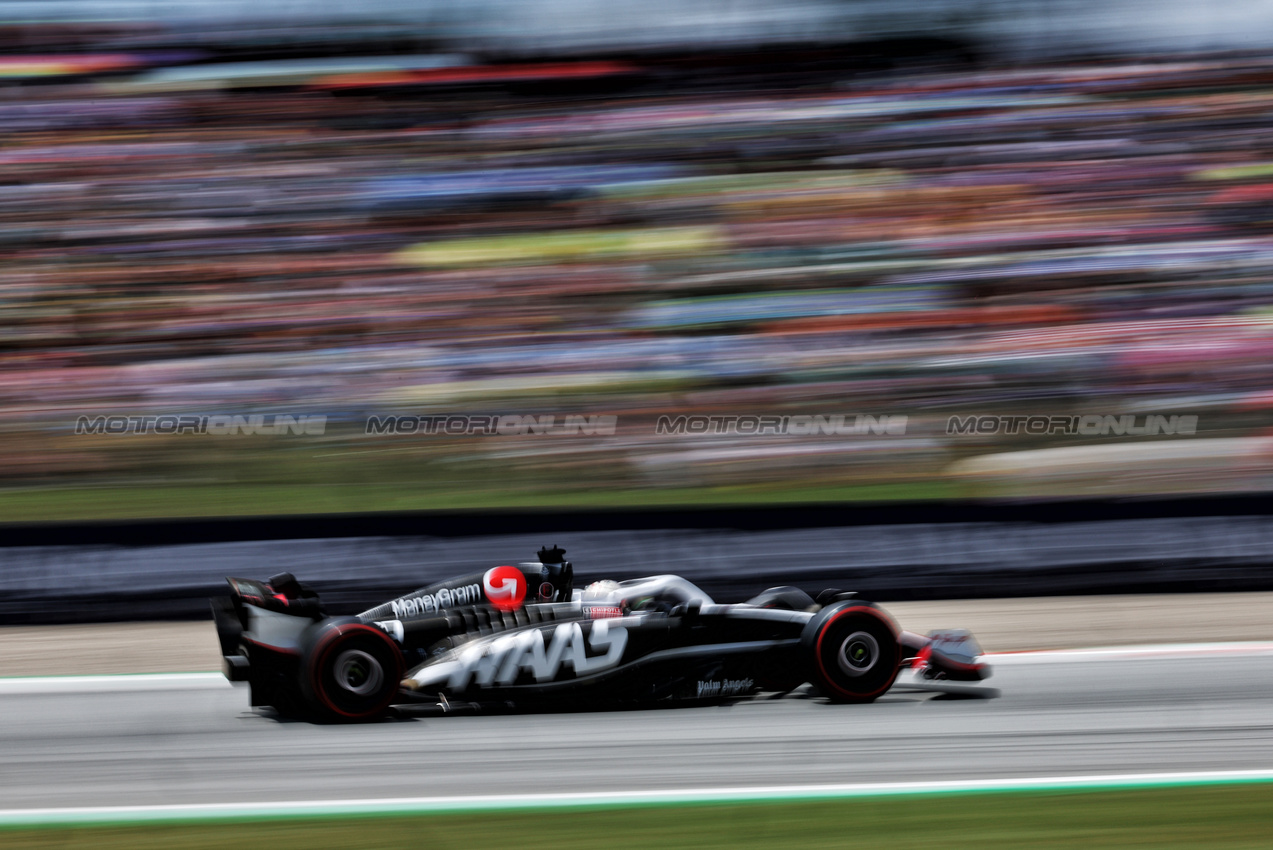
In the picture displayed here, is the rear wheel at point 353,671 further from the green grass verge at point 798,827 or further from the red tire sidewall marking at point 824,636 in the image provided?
the red tire sidewall marking at point 824,636

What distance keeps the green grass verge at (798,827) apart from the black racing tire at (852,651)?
0.91m

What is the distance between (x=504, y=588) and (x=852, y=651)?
A: 1.16 m

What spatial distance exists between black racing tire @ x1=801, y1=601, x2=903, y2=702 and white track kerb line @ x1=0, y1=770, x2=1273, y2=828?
0.80 meters

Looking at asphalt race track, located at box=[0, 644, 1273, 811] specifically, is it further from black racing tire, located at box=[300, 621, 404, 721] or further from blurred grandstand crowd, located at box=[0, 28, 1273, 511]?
blurred grandstand crowd, located at box=[0, 28, 1273, 511]

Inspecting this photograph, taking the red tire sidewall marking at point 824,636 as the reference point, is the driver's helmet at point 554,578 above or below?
above

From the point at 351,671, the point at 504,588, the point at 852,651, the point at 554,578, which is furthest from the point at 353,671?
the point at 852,651

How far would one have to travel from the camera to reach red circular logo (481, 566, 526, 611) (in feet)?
13.3

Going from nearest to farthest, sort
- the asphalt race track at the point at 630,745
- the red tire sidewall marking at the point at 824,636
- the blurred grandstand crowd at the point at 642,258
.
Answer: the asphalt race track at the point at 630,745
the red tire sidewall marking at the point at 824,636
the blurred grandstand crowd at the point at 642,258

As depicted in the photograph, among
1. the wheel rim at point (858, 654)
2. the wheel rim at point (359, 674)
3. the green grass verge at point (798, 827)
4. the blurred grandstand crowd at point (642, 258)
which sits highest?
the blurred grandstand crowd at point (642, 258)

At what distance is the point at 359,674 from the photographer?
12.9ft

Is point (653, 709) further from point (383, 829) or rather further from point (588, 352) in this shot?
point (588, 352)

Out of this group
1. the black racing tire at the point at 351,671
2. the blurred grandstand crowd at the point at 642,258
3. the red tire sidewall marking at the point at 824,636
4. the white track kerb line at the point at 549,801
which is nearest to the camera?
the white track kerb line at the point at 549,801

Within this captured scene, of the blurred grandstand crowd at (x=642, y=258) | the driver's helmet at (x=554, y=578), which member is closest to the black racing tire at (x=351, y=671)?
the driver's helmet at (x=554, y=578)

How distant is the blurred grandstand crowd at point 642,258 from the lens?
8.45 metres
